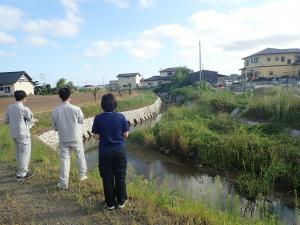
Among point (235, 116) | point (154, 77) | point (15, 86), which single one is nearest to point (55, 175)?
point (235, 116)

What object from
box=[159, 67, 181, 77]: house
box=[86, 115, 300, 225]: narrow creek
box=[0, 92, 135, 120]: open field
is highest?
box=[159, 67, 181, 77]: house

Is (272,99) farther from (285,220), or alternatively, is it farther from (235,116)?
(285,220)

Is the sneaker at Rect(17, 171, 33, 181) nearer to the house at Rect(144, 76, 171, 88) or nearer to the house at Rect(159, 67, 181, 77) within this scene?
the house at Rect(144, 76, 171, 88)

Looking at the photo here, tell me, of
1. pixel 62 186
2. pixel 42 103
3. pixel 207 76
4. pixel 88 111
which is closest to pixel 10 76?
pixel 42 103

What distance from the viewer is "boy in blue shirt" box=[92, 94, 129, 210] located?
17.3 feet

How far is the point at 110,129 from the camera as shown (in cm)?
527

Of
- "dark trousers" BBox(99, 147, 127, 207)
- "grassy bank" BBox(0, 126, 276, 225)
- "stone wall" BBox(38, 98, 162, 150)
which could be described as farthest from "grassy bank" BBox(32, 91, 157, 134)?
"dark trousers" BBox(99, 147, 127, 207)

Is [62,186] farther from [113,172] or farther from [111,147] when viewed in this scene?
[111,147]

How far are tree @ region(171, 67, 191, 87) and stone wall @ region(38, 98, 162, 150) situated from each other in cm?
2895

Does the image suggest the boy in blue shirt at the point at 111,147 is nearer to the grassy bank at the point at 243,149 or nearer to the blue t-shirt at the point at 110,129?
the blue t-shirt at the point at 110,129

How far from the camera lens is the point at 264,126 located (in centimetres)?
1462

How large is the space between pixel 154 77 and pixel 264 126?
8182cm

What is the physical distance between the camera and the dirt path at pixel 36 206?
5.16 meters

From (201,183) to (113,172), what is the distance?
6043mm
